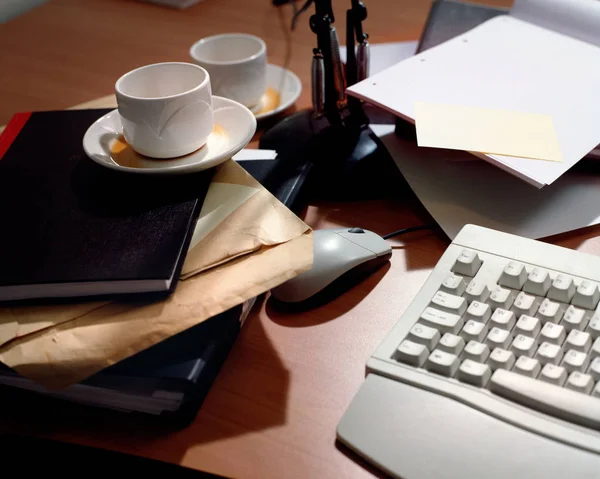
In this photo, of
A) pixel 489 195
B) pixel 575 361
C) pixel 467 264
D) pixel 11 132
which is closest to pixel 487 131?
pixel 489 195

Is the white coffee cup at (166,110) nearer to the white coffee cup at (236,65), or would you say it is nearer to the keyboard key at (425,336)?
the white coffee cup at (236,65)

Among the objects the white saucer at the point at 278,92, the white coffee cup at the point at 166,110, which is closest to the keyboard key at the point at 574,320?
the white coffee cup at the point at 166,110

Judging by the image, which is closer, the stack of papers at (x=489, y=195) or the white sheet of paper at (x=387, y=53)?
the stack of papers at (x=489, y=195)

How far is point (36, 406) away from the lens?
19.4 inches

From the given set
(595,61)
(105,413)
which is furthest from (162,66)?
(595,61)

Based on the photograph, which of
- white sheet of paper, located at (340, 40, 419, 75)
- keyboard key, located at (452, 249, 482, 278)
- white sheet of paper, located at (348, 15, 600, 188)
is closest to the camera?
keyboard key, located at (452, 249, 482, 278)

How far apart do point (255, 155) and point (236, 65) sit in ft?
0.52

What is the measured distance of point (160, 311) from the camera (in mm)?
462

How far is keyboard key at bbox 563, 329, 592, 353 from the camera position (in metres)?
0.44

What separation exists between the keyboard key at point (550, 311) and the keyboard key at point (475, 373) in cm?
7

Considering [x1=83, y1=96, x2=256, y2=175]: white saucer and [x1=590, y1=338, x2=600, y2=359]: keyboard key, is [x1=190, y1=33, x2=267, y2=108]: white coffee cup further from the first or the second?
[x1=590, y1=338, x2=600, y2=359]: keyboard key

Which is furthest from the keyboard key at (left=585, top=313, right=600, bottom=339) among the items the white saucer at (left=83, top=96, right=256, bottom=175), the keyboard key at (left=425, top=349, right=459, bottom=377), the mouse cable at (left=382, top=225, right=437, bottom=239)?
the white saucer at (left=83, top=96, right=256, bottom=175)

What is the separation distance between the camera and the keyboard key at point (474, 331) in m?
0.46

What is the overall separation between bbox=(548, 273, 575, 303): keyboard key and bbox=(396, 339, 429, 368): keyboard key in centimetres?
11
